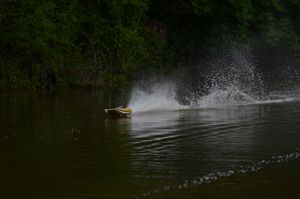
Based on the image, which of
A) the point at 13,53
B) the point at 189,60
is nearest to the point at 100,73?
the point at 13,53

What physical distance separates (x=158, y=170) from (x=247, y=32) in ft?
133

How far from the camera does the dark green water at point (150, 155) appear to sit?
10219 millimetres

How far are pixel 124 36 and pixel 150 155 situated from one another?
29.4 meters

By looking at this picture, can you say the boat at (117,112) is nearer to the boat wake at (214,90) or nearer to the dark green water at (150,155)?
the dark green water at (150,155)

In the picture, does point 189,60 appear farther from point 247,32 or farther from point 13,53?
point 13,53

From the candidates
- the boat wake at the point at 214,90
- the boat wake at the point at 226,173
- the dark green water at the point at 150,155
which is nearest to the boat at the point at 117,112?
the dark green water at the point at 150,155

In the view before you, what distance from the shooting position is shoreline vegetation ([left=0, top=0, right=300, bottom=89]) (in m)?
36.1

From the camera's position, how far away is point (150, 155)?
1309cm

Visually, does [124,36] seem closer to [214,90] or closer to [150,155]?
[214,90]

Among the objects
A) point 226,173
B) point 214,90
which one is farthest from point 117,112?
point 214,90

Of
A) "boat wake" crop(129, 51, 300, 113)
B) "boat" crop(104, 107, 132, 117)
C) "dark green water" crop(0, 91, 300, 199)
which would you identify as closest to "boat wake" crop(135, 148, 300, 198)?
"dark green water" crop(0, 91, 300, 199)

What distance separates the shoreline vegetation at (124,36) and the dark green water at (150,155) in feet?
48.5

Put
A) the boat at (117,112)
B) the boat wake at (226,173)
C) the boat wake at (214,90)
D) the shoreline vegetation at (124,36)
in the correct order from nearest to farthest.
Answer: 1. the boat wake at (226,173)
2. the boat at (117,112)
3. the boat wake at (214,90)
4. the shoreline vegetation at (124,36)

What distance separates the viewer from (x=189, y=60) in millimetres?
48906
